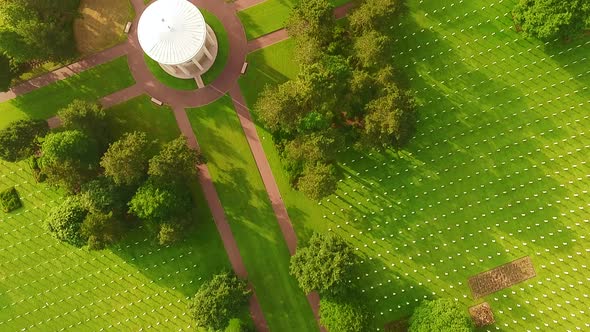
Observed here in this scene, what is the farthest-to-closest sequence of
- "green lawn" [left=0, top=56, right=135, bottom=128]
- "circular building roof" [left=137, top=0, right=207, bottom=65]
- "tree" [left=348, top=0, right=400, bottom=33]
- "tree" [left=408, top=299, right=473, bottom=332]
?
"green lawn" [left=0, top=56, right=135, bottom=128]
"tree" [left=408, top=299, right=473, bottom=332]
"tree" [left=348, top=0, right=400, bottom=33]
"circular building roof" [left=137, top=0, right=207, bottom=65]

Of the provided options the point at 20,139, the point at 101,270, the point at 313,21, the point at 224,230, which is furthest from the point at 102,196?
the point at 313,21

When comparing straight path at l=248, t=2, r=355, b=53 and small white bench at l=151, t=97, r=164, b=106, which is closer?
small white bench at l=151, t=97, r=164, b=106

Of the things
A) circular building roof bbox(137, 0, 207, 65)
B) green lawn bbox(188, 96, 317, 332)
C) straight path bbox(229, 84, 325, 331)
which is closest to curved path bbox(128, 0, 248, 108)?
green lawn bbox(188, 96, 317, 332)

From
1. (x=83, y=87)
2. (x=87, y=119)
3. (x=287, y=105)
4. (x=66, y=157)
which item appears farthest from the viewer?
(x=83, y=87)

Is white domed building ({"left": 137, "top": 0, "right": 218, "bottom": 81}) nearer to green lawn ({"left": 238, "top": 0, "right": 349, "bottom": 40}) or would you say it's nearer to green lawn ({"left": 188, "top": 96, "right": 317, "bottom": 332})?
green lawn ({"left": 238, "top": 0, "right": 349, "bottom": 40})

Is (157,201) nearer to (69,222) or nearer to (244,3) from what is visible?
(69,222)

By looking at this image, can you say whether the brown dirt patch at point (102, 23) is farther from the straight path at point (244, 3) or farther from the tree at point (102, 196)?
the tree at point (102, 196)

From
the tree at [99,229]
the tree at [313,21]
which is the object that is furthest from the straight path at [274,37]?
the tree at [99,229]
